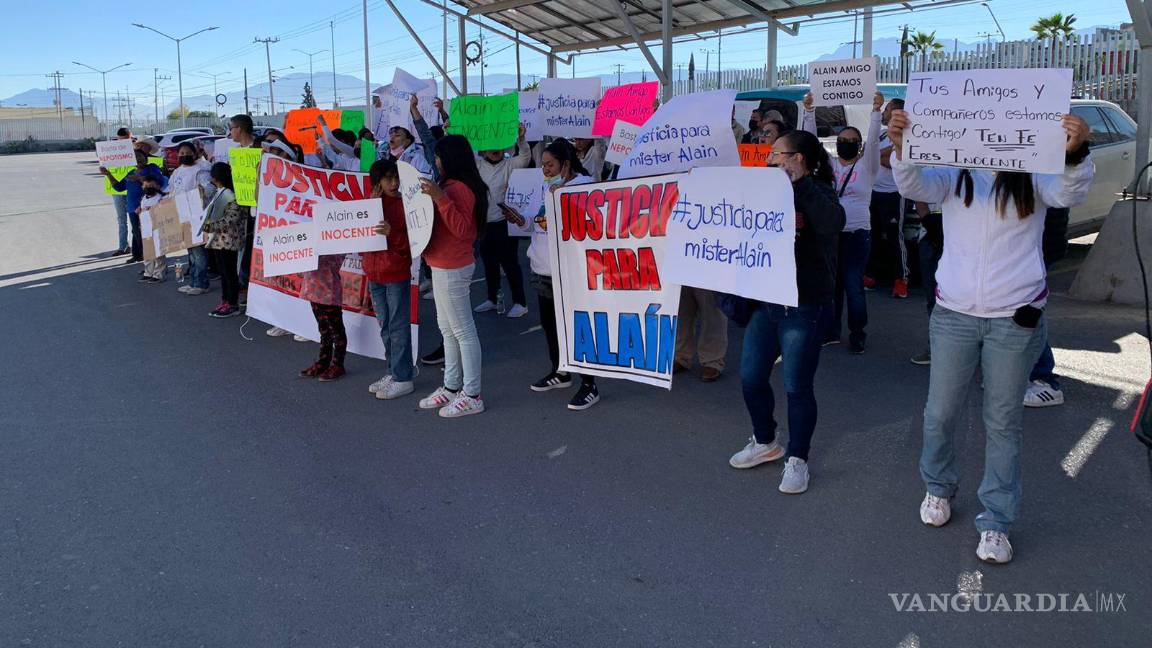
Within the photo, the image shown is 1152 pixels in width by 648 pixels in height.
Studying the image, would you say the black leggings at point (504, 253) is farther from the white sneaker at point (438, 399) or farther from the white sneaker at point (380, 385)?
the white sneaker at point (438, 399)

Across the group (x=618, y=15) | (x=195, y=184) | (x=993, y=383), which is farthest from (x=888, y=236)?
(x=195, y=184)

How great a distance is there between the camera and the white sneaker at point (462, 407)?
6.03 metres

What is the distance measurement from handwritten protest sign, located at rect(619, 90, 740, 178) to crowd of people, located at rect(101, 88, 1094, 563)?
1.77 ft

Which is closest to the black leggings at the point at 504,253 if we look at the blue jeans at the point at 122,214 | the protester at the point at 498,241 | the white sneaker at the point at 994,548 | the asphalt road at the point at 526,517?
the protester at the point at 498,241

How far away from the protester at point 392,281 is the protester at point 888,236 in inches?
186

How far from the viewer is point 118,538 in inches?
168

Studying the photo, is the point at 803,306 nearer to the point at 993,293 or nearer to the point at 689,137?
the point at 993,293

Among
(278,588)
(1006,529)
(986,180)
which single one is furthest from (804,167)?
(278,588)

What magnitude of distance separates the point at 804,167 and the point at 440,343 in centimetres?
438

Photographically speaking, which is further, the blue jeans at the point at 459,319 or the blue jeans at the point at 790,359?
the blue jeans at the point at 459,319

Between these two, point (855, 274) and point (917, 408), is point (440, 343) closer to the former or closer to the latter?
point (855, 274)

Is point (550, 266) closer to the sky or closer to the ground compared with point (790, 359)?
closer to the sky

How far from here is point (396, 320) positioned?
649cm

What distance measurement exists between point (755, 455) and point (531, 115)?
714 centimetres
